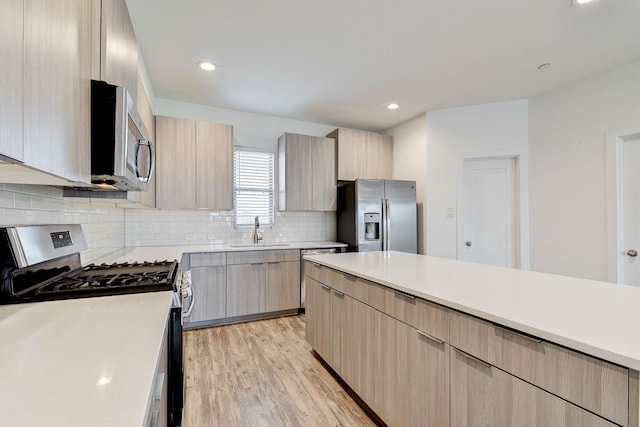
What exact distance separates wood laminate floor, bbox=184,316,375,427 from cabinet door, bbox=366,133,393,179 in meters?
2.49

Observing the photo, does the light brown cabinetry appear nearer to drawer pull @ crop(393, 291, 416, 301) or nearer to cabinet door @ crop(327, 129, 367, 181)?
cabinet door @ crop(327, 129, 367, 181)

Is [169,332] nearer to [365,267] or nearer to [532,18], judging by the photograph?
[365,267]

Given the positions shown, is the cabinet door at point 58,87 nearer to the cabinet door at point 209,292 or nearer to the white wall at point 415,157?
the cabinet door at point 209,292

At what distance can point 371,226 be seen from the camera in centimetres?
386

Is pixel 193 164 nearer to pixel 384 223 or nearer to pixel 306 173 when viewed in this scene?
pixel 306 173

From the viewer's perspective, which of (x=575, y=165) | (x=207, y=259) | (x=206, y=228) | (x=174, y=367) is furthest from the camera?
(x=206, y=228)

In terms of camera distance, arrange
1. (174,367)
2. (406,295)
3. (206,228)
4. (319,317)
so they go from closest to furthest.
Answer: (174,367), (406,295), (319,317), (206,228)

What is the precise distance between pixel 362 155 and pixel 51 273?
360 centimetres

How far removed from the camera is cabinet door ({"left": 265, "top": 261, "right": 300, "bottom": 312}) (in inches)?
136

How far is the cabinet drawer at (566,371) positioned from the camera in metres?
0.74

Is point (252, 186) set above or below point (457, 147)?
below

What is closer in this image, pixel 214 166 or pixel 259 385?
pixel 259 385

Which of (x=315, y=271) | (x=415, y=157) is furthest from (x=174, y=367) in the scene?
(x=415, y=157)

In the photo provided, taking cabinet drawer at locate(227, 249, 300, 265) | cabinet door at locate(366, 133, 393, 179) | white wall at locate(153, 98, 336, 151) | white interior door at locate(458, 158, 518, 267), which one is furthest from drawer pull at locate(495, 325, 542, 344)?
white wall at locate(153, 98, 336, 151)
